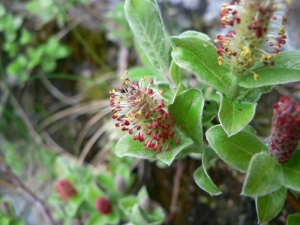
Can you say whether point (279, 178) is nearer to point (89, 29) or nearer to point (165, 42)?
point (165, 42)

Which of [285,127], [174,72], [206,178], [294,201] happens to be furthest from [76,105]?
[285,127]

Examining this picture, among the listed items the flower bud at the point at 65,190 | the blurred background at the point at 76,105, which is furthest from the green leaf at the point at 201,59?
the flower bud at the point at 65,190

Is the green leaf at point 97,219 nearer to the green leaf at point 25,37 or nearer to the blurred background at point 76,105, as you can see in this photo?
the blurred background at point 76,105

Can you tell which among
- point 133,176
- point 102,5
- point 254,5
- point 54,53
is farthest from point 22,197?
point 254,5

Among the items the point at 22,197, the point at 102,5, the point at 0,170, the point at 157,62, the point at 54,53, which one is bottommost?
the point at 22,197

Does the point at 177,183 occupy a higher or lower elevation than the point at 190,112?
lower

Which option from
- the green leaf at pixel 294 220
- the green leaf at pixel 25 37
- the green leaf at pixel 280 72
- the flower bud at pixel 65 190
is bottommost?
the flower bud at pixel 65 190

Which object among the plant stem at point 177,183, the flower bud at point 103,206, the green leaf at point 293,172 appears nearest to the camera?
the green leaf at point 293,172

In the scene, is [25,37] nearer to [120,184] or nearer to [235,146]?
[120,184]
